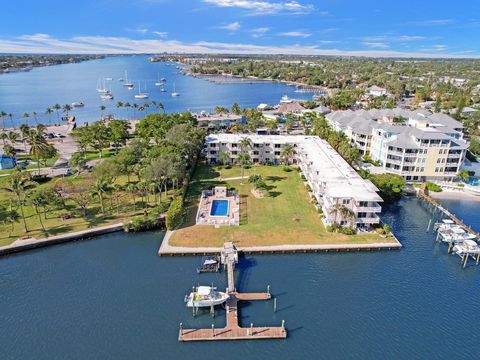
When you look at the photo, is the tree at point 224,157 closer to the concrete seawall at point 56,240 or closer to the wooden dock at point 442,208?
the concrete seawall at point 56,240

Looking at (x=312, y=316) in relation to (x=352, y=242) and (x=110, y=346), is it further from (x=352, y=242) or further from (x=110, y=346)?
(x=110, y=346)

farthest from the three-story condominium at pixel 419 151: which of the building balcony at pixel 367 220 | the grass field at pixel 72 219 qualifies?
the grass field at pixel 72 219

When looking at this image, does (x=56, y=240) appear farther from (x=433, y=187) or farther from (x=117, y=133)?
(x=433, y=187)

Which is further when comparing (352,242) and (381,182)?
(381,182)

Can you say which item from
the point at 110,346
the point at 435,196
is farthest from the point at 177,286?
the point at 435,196

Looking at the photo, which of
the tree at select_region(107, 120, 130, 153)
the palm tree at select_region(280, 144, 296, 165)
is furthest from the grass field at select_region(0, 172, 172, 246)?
the palm tree at select_region(280, 144, 296, 165)

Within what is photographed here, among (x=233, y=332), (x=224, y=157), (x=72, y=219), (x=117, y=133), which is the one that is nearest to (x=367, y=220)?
(x=233, y=332)
